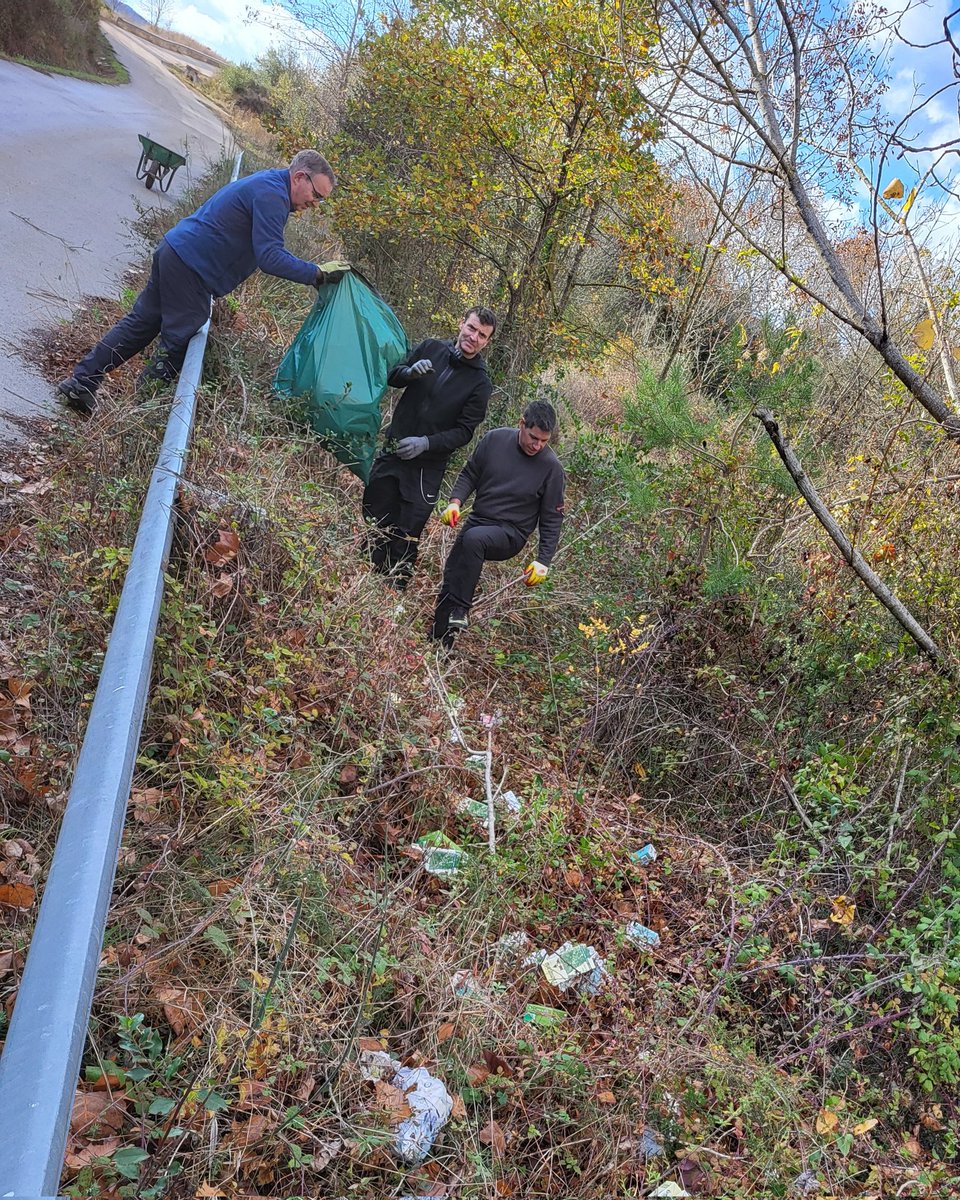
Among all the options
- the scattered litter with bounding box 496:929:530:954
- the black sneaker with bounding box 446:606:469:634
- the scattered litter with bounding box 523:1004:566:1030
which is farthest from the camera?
the black sneaker with bounding box 446:606:469:634

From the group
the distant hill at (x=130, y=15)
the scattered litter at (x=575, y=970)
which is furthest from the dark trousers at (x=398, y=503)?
the distant hill at (x=130, y=15)

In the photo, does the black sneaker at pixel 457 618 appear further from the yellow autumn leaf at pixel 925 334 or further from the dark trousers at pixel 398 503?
the yellow autumn leaf at pixel 925 334

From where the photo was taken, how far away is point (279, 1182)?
1887mm

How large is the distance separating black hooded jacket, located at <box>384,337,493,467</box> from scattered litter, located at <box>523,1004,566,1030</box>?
10.6ft

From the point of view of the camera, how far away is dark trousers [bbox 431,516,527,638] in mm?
4848

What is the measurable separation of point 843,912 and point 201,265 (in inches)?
174

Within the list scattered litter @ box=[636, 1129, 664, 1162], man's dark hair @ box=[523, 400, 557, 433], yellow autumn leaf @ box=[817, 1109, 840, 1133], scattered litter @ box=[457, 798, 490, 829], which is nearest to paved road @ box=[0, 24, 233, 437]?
man's dark hair @ box=[523, 400, 557, 433]

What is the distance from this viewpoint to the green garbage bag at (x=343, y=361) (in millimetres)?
4613

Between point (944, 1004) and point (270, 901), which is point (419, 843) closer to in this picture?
point (270, 901)

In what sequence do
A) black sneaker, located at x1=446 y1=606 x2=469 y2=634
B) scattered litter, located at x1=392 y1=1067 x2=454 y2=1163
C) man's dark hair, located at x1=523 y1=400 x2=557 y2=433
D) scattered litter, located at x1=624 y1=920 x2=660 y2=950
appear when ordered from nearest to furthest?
scattered litter, located at x1=392 y1=1067 x2=454 y2=1163, scattered litter, located at x1=624 y1=920 x2=660 y2=950, man's dark hair, located at x1=523 y1=400 x2=557 y2=433, black sneaker, located at x1=446 y1=606 x2=469 y2=634

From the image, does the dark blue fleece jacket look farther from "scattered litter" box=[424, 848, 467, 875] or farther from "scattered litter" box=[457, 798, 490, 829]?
"scattered litter" box=[424, 848, 467, 875]

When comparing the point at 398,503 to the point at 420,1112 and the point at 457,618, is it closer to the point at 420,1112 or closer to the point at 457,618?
the point at 457,618

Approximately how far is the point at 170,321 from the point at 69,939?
376cm

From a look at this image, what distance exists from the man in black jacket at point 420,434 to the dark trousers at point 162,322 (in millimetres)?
1218
